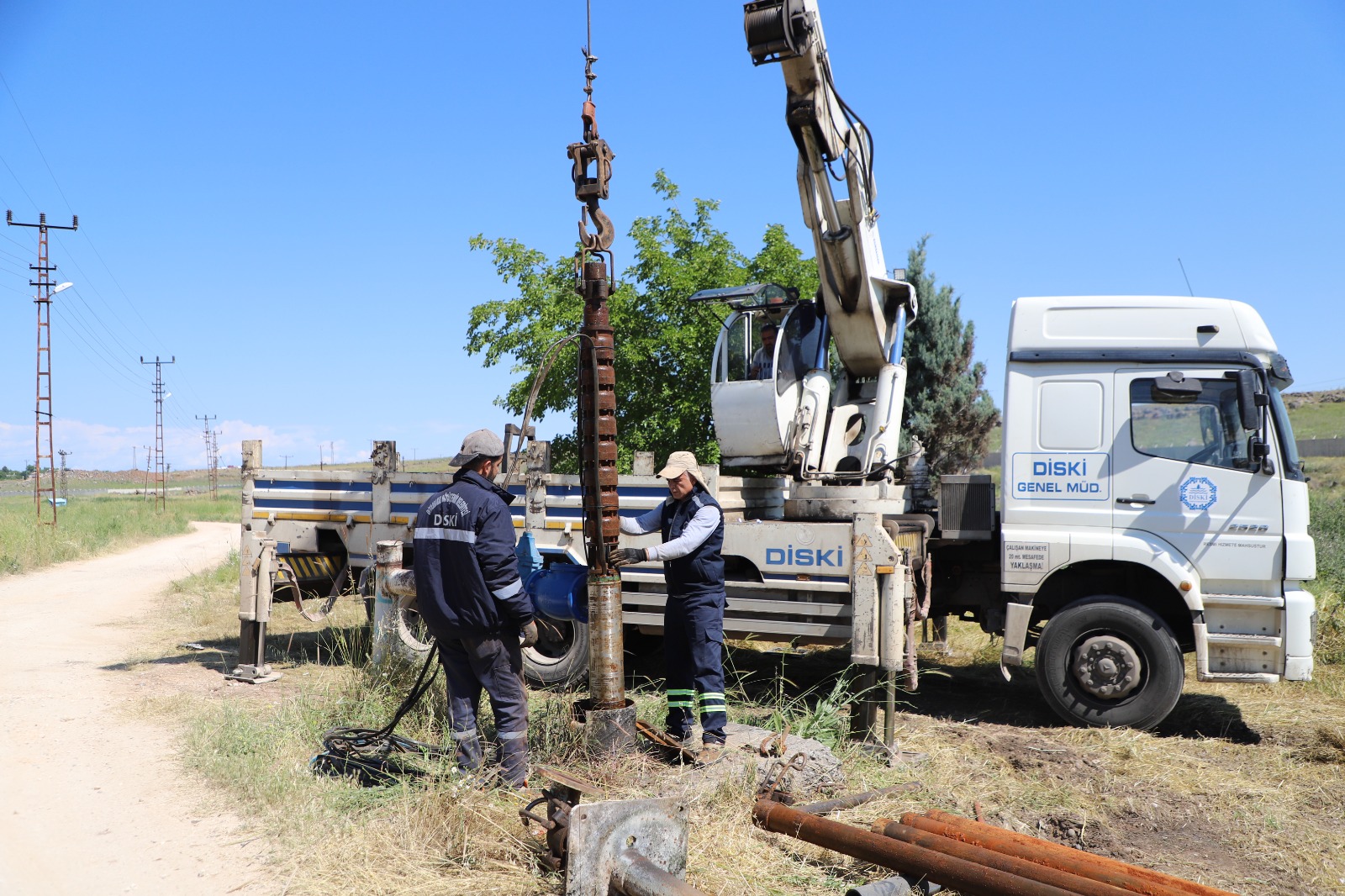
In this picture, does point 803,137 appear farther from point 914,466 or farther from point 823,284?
point 914,466

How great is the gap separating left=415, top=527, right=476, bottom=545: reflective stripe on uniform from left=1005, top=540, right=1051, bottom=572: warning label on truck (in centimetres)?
436

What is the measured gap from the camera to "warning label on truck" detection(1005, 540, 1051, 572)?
7.45 m

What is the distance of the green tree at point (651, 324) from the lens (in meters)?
14.4

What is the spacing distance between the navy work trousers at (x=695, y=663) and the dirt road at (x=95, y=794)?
2.23 m

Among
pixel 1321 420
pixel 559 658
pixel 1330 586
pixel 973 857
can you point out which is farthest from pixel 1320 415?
pixel 973 857

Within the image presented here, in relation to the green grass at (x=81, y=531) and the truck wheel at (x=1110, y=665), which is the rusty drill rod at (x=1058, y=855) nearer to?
the truck wheel at (x=1110, y=665)

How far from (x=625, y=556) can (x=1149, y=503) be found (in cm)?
428

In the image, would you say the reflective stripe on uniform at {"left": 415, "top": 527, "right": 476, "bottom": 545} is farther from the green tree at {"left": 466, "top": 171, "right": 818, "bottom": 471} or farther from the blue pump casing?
the green tree at {"left": 466, "top": 171, "right": 818, "bottom": 471}

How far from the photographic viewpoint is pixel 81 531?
2369cm

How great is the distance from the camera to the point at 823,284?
331 inches

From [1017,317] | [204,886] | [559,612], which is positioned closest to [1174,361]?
[1017,317]

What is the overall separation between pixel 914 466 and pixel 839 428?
1061 millimetres

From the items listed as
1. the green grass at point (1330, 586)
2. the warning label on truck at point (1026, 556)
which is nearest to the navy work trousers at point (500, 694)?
the warning label on truck at point (1026, 556)

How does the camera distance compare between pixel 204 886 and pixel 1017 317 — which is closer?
pixel 204 886
